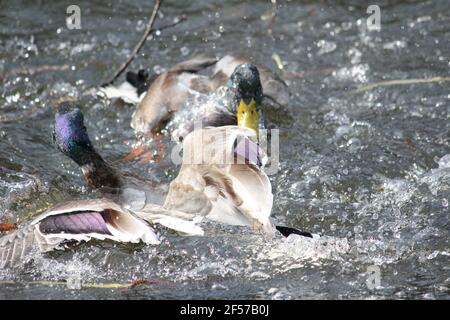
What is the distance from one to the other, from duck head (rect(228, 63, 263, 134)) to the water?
317 mm

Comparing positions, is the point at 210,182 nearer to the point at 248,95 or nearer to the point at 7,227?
the point at 7,227

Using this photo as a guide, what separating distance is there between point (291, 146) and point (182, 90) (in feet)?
3.62

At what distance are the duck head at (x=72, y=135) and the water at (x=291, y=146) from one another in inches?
11.4

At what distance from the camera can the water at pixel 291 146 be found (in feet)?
15.7

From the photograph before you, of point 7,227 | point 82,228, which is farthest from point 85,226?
point 7,227

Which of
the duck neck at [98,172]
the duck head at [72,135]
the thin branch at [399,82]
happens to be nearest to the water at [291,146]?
the thin branch at [399,82]

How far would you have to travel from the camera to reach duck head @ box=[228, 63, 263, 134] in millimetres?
6672

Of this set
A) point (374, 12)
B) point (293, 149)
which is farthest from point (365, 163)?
point (374, 12)

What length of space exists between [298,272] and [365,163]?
161cm

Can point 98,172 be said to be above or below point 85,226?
above

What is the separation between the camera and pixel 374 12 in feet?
28.8

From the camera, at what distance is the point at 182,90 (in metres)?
7.23

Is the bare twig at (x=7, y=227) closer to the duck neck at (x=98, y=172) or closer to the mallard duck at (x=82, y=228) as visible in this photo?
the mallard duck at (x=82, y=228)
